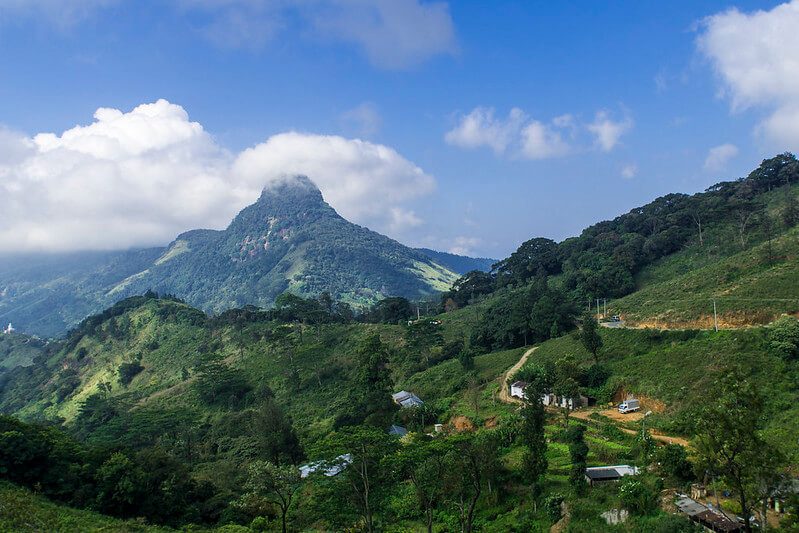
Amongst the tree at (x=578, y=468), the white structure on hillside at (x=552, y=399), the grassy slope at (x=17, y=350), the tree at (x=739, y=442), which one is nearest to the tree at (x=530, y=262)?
the white structure on hillside at (x=552, y=399)

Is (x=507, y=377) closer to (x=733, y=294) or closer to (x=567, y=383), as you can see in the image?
(x=567, y=383)

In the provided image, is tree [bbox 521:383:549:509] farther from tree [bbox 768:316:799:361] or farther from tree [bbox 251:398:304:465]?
tree [bbox 251:398:304:465]

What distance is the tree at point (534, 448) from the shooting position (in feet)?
76.9

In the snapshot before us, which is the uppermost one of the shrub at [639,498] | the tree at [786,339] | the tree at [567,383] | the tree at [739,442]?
the tree at [786,339]

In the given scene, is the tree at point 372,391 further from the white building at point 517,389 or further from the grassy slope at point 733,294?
the grassy slope at point 733,294

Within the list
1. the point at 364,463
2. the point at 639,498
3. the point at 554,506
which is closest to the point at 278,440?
the point at 364,463

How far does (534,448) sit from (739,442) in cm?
1067

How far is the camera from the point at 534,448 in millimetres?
23828

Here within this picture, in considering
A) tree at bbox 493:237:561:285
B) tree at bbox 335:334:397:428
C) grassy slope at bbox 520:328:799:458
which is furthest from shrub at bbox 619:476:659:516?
tree at bbox 493:237:561:285

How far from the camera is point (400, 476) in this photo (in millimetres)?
21719

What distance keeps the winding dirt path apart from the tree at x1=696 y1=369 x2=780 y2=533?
81.5ft

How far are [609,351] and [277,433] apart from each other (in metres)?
27.9

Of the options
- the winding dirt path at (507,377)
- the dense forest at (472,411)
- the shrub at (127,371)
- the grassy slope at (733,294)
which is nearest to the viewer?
the dense forest at (472,411)

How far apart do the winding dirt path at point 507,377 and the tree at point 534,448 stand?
14.3 metres
